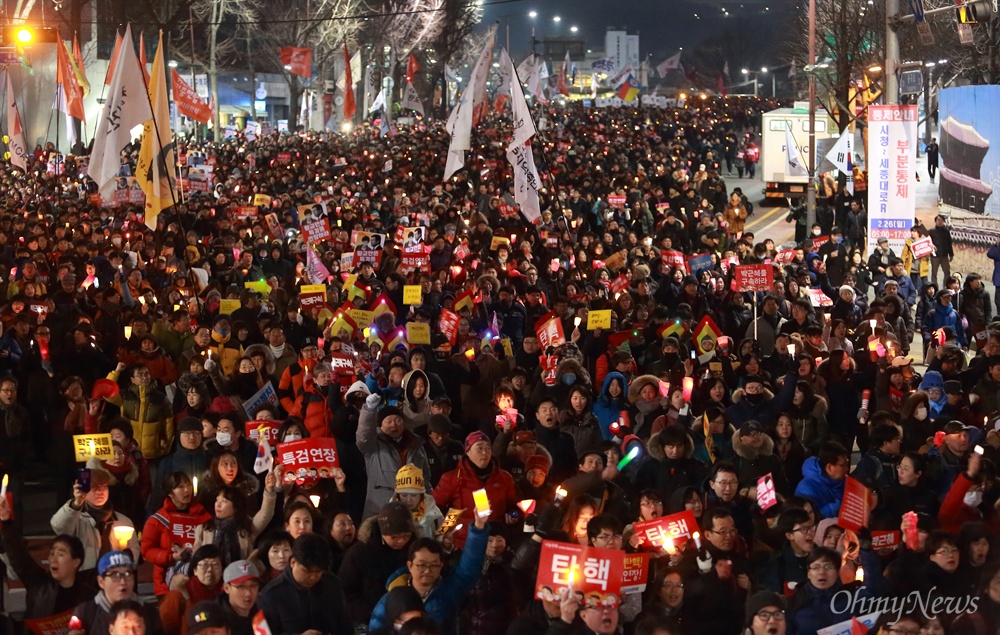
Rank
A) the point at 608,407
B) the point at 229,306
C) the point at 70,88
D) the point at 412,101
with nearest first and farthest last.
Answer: the point at 608,407 < the point at 229,306 < the point at 70,88 < the point at 412,101

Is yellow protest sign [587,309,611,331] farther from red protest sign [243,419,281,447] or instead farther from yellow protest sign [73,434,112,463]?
yellow protest sign [73,434,112,463]

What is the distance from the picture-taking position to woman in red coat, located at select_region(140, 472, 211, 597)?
24.1 ft

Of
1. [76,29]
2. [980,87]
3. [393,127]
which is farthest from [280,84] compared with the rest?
[980,87]

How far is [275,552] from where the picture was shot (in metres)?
6.53

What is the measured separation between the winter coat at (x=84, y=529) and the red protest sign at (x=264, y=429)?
141 centimetres

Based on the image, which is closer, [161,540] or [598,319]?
[161,540]

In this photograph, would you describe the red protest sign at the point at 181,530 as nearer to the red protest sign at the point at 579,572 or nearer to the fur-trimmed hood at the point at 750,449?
the red protest sign at the point at 579,572

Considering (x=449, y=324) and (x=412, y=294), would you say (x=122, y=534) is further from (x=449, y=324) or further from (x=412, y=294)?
(x=412, y=294)

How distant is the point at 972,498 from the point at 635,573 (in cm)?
262

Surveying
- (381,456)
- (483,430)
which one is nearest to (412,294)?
(483,430)

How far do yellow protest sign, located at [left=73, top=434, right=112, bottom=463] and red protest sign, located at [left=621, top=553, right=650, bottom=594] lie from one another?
11.7ft

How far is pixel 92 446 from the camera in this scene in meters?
8.27

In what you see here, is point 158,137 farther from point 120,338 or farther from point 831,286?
point 831,286

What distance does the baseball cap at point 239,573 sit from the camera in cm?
610
